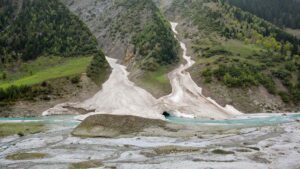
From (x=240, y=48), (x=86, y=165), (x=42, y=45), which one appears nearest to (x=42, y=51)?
(x=42, y=45)

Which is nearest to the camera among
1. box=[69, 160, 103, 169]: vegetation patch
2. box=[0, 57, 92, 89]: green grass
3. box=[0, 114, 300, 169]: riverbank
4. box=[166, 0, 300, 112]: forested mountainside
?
box=[69, 160, 103, 169]: vegetation patch

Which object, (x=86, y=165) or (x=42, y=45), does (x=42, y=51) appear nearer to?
(x=42, y=45)

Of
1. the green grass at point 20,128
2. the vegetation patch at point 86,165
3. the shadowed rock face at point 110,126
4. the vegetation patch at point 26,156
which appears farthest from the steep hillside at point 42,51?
the vegetation patch at point 86,165

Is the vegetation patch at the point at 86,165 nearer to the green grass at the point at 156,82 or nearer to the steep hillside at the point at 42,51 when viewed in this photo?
the green grass at the point at 156,82

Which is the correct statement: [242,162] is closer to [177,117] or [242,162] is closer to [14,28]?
[177,117]

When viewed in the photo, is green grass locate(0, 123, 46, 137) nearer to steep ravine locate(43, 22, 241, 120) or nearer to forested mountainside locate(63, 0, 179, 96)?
steep ravine locate(43, 22, 241, 120)

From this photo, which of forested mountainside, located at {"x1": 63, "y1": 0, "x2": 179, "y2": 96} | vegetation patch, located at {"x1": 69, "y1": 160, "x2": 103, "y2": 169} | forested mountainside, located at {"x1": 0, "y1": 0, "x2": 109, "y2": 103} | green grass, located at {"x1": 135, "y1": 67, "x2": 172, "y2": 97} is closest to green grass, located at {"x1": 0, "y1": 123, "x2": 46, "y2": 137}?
vegetation patch, located at {"x1": 69, "y1": 160, "x2": 103, "y2": 169}
